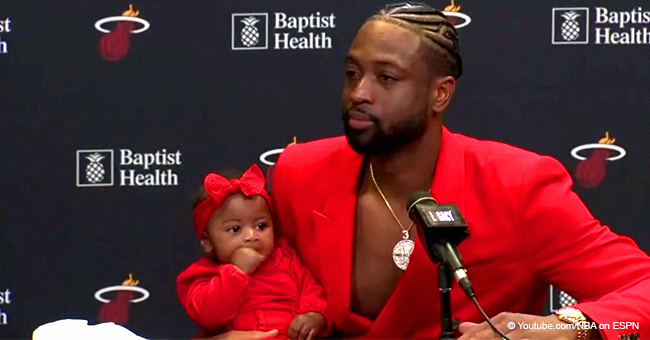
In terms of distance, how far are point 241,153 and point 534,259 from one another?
1.19m

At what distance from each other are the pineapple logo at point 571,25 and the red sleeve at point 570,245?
87cm

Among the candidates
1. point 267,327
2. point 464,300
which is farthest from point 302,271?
point 464,300

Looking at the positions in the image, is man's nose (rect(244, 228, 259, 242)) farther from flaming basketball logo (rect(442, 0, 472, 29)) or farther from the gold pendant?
flaming basketball logo (rect(442, 0, 472, 29))

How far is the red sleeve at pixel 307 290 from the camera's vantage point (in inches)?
114

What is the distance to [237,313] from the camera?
9.61 feet

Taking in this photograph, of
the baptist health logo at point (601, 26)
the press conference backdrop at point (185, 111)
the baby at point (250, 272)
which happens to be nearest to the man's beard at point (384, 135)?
the baby at point (250, 272)

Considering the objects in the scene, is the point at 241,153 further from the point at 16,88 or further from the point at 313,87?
the point at 16,88

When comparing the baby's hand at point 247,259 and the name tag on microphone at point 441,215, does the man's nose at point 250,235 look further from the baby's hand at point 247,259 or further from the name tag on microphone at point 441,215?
the name tag on microphone at point 441,215

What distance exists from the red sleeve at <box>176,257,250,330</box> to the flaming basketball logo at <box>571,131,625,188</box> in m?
1.27

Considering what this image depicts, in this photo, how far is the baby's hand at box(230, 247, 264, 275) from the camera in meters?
2.86

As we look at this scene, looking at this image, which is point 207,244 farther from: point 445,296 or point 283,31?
point 445,296

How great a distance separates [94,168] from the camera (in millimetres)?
3707

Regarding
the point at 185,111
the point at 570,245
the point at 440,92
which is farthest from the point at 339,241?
the point at 185,111

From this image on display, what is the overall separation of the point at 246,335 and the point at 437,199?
1.87ft
